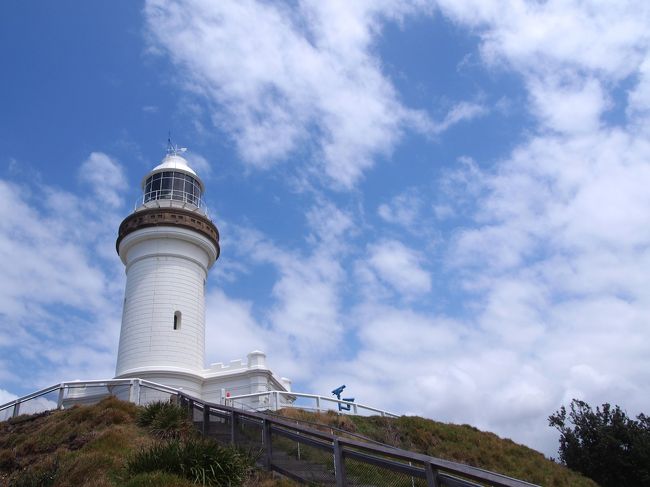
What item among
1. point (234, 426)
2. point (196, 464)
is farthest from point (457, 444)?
point (196, 464)

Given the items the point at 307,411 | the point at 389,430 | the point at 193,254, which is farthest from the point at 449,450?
the point at 193,254

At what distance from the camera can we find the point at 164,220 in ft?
95.9

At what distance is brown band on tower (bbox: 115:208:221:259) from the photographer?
96.1 ft

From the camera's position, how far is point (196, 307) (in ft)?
96.2

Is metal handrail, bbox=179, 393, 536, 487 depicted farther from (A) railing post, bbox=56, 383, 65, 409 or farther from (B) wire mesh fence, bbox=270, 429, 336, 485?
(A) railing post, bbox=56, 383, 65, 409

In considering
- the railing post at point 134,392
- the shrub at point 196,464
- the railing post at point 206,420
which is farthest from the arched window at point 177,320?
the shrub at point 196,464

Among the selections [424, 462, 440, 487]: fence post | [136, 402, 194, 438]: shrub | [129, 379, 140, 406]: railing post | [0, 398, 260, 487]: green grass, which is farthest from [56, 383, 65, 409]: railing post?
[424, 462, 440, 487]: fence post

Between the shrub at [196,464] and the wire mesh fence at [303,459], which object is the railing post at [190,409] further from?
the shrub at [196,464]

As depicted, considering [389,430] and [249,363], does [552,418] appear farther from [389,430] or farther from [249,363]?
[249,363]

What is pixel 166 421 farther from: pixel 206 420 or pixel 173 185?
pixel 173 185

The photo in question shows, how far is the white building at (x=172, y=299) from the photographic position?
27.1 meters

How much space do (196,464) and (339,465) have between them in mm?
2517

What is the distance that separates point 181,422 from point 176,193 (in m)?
18.5

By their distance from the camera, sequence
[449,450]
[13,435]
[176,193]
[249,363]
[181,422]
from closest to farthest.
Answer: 1. [181,422]
2. [13,435]
3. [449,450]
4. [249,363]
5. [176,193]
